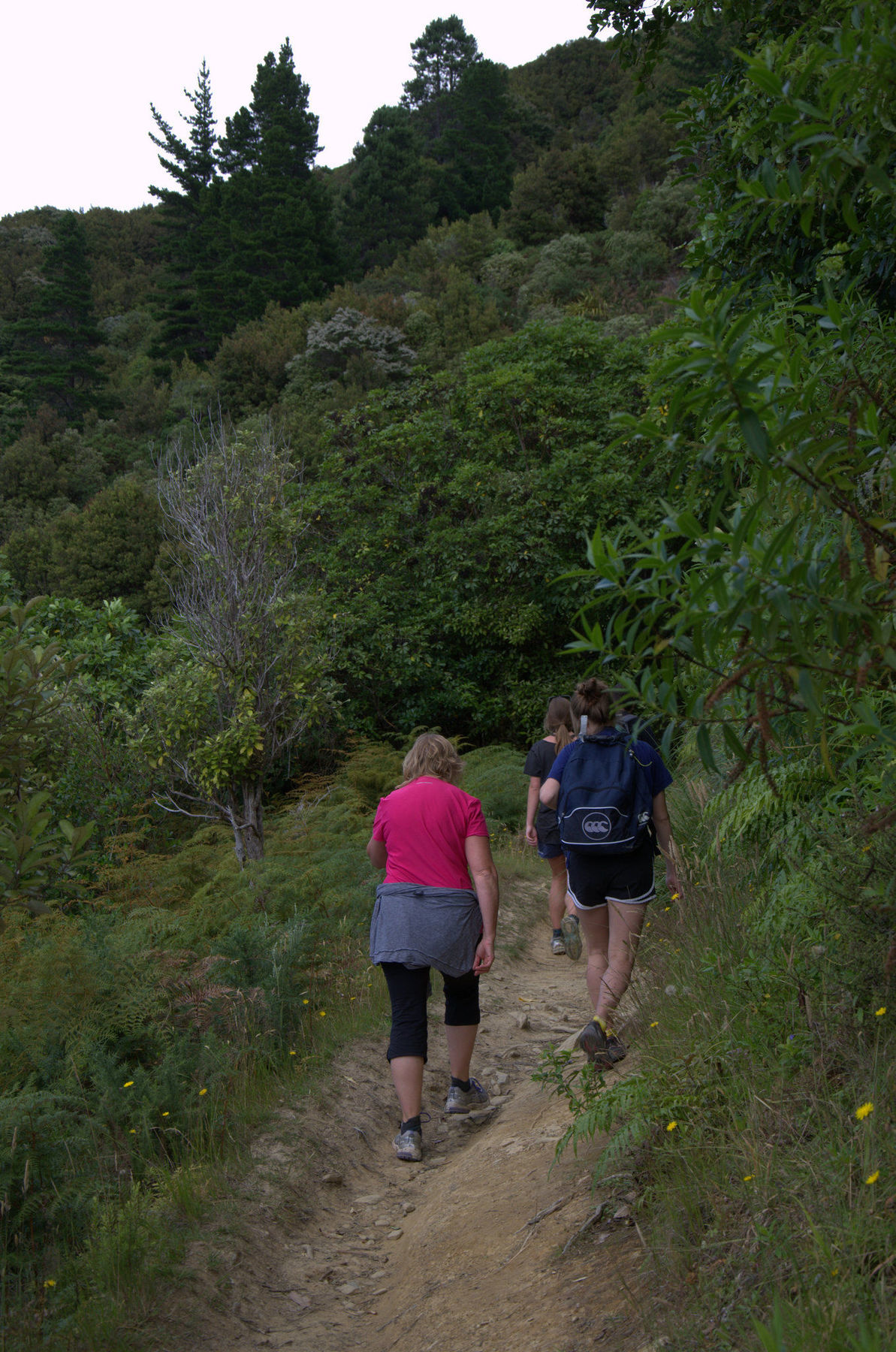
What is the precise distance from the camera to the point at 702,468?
1.97 meters

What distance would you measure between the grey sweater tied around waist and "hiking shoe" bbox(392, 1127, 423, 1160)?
0.74m

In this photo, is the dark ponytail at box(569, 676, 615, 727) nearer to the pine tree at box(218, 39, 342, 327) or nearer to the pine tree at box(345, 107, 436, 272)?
the pine tree at box(218, 39, 342, 327)

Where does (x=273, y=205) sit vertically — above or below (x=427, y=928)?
above

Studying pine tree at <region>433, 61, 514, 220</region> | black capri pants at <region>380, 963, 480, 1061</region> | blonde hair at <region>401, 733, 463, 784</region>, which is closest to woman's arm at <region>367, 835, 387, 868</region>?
blonde hair at <region>401, 733, 463, 784</region>

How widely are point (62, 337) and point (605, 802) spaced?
47174 millimetres

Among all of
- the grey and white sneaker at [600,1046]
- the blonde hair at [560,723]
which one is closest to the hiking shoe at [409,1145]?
the grey and white sneaker at [600,1046]

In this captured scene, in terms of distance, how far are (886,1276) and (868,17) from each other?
8.16 ft

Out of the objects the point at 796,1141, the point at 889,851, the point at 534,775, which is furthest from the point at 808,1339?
the point at 534,775

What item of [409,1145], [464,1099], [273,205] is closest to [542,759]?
[464,1099]

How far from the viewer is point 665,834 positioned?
4.66m

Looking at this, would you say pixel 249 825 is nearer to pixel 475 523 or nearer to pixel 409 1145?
pixel 409 1145

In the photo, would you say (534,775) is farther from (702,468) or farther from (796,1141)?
(702,468)

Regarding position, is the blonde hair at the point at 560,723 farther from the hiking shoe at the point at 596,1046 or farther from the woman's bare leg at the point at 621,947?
the hiking shoe at the point at 596,1046

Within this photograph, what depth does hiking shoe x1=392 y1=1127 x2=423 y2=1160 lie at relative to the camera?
15.2 feet
